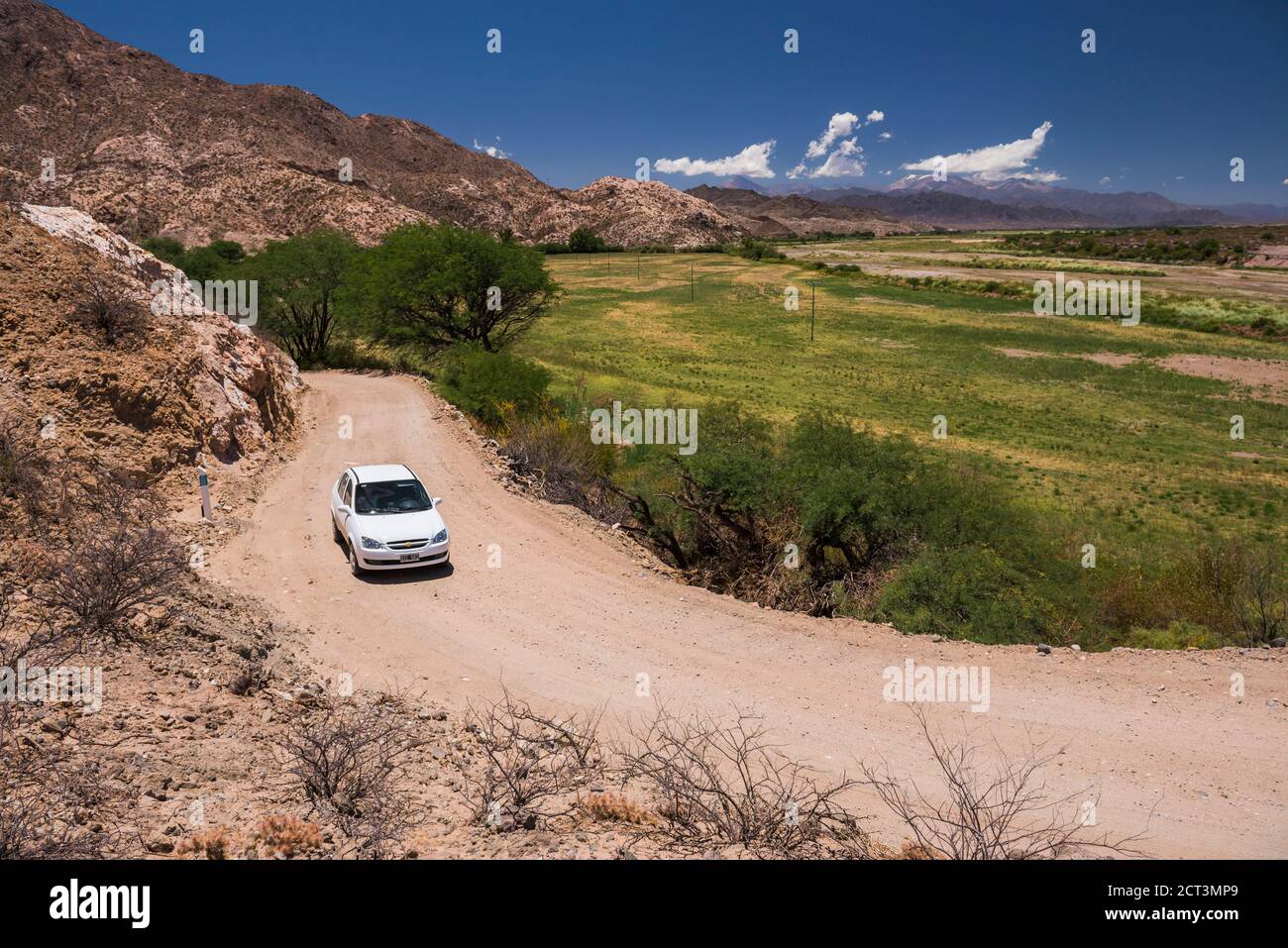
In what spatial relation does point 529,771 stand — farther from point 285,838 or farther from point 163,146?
point 163,146

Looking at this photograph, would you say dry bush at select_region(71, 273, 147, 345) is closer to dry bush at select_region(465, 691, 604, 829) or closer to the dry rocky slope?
dry bush at select_region(465, 691, 604, 829)

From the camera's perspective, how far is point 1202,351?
165ft

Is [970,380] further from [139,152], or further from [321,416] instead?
[139,152]

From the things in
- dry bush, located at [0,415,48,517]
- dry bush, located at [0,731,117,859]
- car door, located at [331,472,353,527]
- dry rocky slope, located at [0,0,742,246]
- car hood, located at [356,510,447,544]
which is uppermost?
dry rocky slope, located at [0,0,742,246]

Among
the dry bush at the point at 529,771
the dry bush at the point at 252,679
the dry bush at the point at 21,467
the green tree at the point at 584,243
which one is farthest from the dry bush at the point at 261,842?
the green tree at the point at 584,243

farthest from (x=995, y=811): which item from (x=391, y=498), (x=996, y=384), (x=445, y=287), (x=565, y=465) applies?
(x=996, y=384)

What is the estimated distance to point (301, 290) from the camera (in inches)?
1503

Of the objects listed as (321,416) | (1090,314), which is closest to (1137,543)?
(321,416)

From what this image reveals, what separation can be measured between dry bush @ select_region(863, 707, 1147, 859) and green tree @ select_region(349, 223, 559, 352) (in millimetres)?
30144

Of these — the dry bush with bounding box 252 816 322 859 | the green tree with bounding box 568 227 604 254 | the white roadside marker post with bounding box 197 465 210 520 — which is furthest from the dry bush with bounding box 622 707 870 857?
the green tree with bounding box 568 227 604 254

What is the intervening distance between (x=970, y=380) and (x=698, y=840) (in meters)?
43.4

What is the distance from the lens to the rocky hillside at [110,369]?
14.2 meters

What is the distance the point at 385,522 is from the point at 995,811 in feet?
34.1

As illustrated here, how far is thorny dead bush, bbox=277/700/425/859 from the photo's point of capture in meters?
5.68
